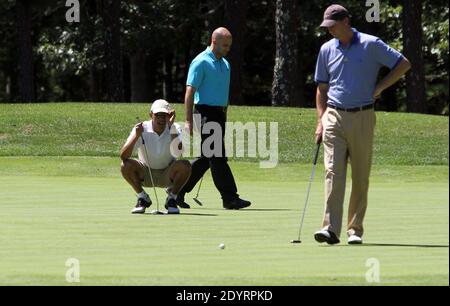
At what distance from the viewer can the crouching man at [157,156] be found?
1592 centimetres

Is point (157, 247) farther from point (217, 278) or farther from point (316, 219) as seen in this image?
point (316, 219)

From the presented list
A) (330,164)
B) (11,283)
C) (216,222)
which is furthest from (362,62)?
(11,283)

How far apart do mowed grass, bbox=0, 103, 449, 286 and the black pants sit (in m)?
0.26

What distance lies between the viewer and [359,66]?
1209cm

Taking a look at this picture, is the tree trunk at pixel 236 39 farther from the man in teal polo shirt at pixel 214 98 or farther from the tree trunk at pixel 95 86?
the man in teal polo shirt at pixel 214 98

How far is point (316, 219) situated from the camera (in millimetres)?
14812

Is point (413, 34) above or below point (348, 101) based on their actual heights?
above

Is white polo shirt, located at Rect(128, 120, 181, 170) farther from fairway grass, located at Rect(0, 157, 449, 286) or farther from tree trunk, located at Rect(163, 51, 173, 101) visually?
tree trunk, located at Rect(163, 51, 173, 101)

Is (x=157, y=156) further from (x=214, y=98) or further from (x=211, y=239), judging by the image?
(x=211, y=239)

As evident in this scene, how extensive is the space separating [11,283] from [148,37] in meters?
42.3

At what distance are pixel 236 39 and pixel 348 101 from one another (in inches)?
1228

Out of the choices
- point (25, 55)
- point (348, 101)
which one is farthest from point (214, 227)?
point (25, 55)

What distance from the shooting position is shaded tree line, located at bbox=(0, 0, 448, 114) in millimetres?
42312

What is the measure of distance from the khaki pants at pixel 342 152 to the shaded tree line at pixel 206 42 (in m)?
26.7
